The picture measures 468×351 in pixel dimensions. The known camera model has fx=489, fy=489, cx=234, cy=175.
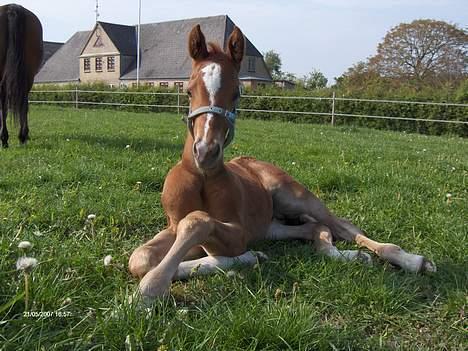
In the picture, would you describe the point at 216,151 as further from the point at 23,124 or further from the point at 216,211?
the point at 23,124

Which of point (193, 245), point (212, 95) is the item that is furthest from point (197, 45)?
point (193, 245)

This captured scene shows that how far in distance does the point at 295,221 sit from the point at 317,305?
1500 mm

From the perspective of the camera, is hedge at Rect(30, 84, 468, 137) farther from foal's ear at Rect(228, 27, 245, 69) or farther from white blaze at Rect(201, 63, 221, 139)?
white blaze at Rect(201, 63, 221, 139)

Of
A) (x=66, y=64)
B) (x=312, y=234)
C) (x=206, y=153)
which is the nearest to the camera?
(x=206, y=153)

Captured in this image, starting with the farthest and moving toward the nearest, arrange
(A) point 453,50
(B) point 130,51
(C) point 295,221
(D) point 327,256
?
(B) point 130,51
(A) point 453,50
(C) point 295,221
(D) point 327,256

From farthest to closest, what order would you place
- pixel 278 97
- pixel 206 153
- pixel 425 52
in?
pixel 425 52 → pixel 278 97 → pixel 206 153

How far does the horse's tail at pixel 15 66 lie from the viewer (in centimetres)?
707

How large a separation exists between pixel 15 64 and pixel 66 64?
165ft

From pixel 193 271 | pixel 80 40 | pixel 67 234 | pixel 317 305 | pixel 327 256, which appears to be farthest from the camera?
pixel 80 40

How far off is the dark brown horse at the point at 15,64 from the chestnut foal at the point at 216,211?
15.3 ft

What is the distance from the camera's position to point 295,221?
12.9 ft

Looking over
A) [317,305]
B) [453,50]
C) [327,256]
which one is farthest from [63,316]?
[453,50]

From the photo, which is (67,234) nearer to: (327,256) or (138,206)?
(138,206)

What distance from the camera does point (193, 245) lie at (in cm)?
251
